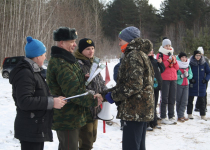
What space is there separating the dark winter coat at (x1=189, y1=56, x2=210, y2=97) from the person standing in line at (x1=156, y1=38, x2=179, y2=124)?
1.02 meters

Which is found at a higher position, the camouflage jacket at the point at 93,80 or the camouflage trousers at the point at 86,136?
the camouflage jacket at the point at 93,80

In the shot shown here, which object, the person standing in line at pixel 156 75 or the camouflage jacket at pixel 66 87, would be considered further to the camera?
the person standing in line at pixel 156 75

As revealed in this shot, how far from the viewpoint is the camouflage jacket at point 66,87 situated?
2.54 m

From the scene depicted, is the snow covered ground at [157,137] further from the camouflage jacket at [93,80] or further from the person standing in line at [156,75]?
the camouflage jacket at [93,80]

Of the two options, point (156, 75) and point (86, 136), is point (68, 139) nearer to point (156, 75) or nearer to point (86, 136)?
point (86, 136)

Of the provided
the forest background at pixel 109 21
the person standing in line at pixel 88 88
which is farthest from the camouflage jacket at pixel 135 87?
the forest background at pixel 109 21

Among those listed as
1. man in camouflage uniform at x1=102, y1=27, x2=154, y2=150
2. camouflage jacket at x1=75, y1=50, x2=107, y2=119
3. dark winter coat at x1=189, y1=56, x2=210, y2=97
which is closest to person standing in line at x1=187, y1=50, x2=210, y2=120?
dark winter coat at x1=189, y1=56, x2=210, y2=97

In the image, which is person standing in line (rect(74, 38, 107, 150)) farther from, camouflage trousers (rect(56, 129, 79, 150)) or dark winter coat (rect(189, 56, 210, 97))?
dark winter coat (rect(189, 56, 210, 97))

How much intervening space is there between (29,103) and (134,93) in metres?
1.17

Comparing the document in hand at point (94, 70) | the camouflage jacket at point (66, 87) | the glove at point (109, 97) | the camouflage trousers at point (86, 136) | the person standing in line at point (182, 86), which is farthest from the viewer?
the person standing in line at point (182, 86)

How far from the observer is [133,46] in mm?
2674

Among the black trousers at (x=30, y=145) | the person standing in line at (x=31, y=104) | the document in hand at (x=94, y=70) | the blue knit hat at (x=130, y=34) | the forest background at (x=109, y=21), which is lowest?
the black trousers at (x=30, y=145)

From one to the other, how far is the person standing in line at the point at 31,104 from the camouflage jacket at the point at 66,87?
0.77 feet

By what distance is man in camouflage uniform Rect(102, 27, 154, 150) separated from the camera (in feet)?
8.19
